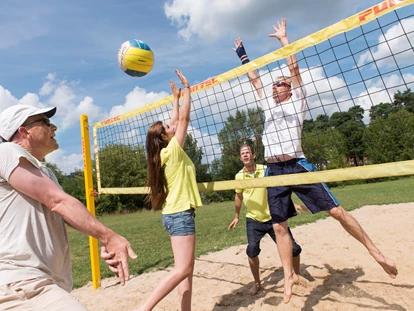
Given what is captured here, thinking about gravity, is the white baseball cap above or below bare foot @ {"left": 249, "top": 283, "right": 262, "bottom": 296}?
above

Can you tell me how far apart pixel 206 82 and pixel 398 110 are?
6.52 ft

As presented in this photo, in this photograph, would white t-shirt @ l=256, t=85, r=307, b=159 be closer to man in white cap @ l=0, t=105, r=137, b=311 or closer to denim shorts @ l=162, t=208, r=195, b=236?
denim shorts @ l=162, t=208, r=195, b=236

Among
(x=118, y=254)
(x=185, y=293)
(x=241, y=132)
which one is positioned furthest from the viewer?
(x=241, y=132)

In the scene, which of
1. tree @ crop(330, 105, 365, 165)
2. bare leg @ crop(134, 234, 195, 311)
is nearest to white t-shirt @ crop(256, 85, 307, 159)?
tree @ crop(330, 105, 365, 165)

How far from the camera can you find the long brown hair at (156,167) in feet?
11.0

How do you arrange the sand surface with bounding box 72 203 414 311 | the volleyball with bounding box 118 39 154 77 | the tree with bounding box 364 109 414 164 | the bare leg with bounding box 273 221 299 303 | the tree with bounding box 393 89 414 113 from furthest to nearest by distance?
the volleyball with bounding box 118 39 154 77
the sand surface with bounding box 72 203 414 311
the bare leg with bounding box 273 221 299 303
the tree with bounding box 364 109 414 164
the tree with bounding box 393 89 414 113

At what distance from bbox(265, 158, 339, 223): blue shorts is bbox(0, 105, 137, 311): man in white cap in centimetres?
227

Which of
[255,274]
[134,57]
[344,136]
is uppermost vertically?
[134,57]

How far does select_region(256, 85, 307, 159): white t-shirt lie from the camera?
348 centimetres

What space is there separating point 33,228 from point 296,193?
2595 millimetres

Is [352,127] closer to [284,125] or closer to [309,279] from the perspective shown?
[284,125]

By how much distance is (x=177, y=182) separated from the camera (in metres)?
3.31

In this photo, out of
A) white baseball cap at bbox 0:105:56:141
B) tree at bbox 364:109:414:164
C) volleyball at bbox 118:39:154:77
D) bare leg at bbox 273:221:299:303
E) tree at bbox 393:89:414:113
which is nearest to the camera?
white baseball cap at bbox 0:105:56:141

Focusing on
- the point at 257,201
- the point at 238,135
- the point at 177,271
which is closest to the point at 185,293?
the point at 177,271
